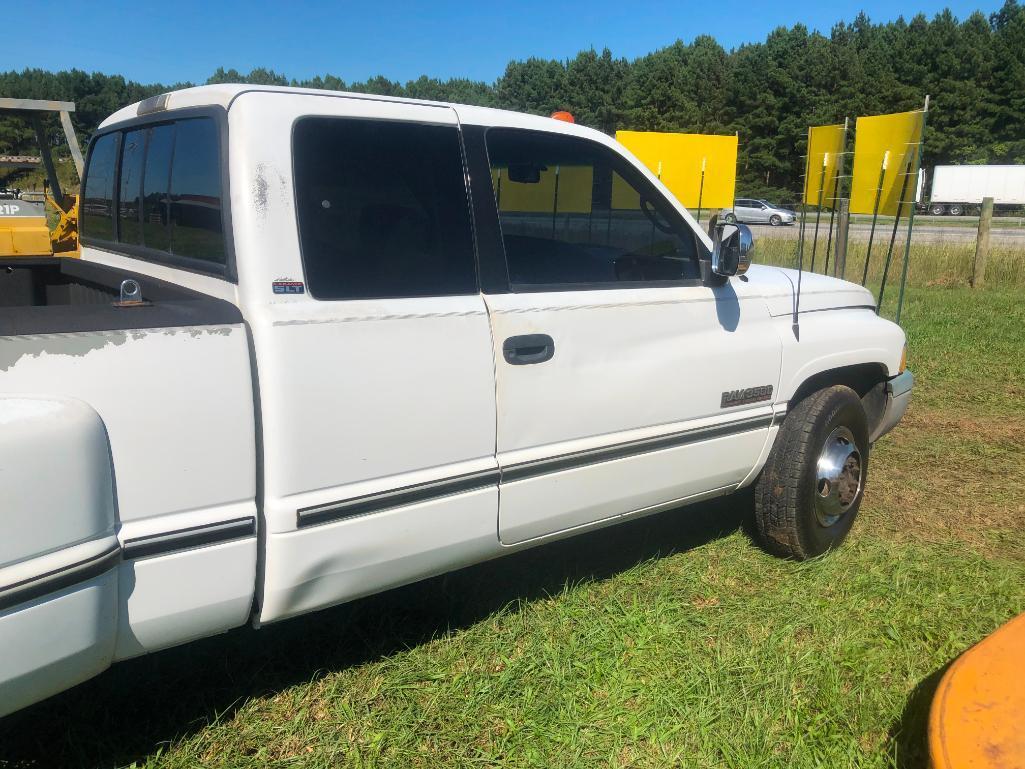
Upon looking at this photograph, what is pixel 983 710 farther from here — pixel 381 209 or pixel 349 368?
pixel 381 209

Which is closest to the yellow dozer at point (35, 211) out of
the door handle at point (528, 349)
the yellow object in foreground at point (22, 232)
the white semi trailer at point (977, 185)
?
the yellow object in foreground at point (22, 232)

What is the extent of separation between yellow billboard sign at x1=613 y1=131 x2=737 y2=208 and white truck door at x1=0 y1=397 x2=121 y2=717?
918cm

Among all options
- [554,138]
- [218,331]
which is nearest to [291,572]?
[218,331]

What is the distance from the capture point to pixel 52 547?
1.86 metres

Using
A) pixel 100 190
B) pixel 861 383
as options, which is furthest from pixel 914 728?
pixel 100 190

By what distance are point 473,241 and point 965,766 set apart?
200 cm

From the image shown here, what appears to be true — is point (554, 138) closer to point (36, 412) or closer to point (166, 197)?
point (166, 197)

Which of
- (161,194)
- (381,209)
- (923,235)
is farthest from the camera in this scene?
(923,235)

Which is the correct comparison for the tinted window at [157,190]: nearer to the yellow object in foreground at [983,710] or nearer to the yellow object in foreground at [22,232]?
the yellow object in foreground at [983,710]

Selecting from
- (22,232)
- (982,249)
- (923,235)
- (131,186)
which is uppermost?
(131,186)

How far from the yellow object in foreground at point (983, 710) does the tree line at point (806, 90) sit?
2365 inches

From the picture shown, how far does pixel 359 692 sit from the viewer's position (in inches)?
114

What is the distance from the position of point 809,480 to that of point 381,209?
229 cm

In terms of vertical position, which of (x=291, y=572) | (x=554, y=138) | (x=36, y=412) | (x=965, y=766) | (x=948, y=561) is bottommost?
(x=948, y=561)
